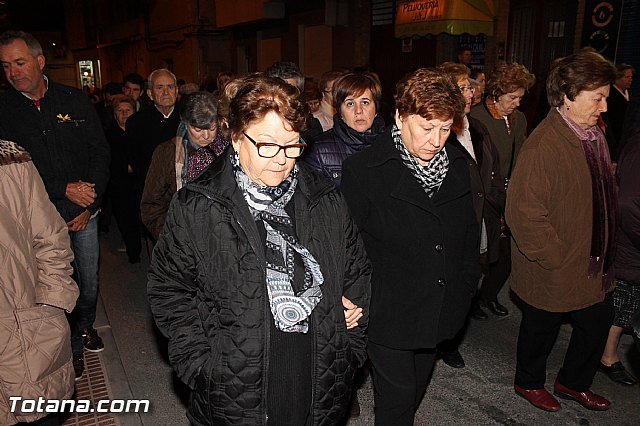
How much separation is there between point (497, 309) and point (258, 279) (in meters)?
3.96

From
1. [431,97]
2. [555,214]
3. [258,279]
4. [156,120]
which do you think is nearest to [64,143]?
[156,120]

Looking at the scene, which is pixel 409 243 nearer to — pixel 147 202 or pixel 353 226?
pixel 353 226

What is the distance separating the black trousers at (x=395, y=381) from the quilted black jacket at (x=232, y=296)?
683 millimetres

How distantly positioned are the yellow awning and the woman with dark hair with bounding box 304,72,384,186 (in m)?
7.36

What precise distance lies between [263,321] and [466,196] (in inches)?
57.8

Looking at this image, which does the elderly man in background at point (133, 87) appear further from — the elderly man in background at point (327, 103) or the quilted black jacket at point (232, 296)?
the quilted black jacket at point (232, 296)

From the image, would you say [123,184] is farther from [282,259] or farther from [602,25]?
[602,25]

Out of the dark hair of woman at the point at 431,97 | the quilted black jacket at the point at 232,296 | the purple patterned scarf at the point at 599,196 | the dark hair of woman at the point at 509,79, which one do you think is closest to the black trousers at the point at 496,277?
the dark hair of woman at the point at 509,79

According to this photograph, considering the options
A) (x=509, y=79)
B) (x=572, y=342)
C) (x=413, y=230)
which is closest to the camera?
(x=413, y=230)

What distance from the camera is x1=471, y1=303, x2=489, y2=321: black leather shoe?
215 inches

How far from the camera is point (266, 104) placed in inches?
89.2

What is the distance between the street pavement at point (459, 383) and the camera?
386 centimetres

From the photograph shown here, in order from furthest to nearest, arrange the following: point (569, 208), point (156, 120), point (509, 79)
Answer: point (156, 120), point (509, 79), point (569, 208)

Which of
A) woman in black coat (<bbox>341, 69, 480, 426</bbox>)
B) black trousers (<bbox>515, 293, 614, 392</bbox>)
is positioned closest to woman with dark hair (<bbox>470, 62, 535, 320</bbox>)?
black trousers (<bbox>515, 293, 614, 392</bbox>)
